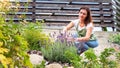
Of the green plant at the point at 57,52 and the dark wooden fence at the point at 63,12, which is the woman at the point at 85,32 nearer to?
the green plant at the point at 57,52

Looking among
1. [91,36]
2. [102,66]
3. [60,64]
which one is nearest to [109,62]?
[102,66]

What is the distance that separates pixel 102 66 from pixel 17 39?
1765mm

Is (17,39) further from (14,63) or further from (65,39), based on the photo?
(65,39)

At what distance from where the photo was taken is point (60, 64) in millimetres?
5973

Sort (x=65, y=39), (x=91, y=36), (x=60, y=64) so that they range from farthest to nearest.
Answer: (x=91, y=36)
(x=65, y=39)
(x=60, y=64)

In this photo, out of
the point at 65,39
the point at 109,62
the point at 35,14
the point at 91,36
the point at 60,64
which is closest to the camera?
the point at 109,62

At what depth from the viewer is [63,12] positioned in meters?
12.2

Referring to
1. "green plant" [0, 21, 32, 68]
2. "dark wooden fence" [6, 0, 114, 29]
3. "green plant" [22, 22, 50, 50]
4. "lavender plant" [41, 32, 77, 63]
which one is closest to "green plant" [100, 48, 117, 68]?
"lavender plant" [41, 32, 77, 63]

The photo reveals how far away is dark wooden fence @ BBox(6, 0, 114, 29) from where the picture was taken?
12.0 m

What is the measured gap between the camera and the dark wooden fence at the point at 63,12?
12.0 metres

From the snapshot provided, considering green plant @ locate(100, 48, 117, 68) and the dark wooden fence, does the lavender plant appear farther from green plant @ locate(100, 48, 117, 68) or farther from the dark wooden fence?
the dark wooden fence

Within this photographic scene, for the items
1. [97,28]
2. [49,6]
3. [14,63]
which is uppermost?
[14,63]

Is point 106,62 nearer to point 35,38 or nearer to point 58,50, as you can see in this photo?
point 58,50

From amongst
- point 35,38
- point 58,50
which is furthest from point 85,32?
point 58,50
